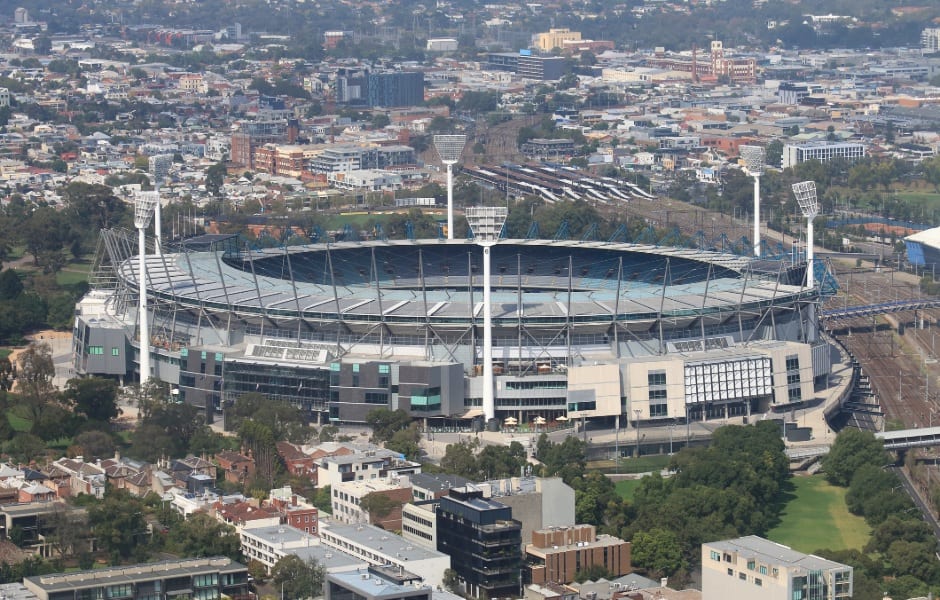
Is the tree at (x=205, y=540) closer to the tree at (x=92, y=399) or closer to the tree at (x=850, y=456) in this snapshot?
the tree at (x=92, y=399)

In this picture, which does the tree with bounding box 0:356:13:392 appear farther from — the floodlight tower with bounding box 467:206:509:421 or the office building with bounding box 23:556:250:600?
the office building with bounding box 23:556:250:600

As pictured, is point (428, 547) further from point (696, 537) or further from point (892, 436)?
point (892, 436)

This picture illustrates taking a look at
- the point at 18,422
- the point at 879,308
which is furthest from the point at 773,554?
the point at 879,308

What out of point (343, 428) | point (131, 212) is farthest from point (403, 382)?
point (131, 212)

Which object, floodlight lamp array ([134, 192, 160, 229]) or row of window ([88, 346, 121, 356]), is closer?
floodlight lamp array ([134, 192, 160, 229])

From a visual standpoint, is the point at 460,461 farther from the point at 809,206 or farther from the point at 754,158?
the point at 754,158

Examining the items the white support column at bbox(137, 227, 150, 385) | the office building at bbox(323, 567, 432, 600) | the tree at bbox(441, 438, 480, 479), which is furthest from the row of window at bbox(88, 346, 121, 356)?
the office building at bbox(323, 567, 432, 600)

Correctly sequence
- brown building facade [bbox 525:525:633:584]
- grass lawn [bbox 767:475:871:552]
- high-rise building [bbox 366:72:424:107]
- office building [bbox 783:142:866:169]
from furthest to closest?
high-rise building [bbox 366:72:424:107], office building [bbox 783:142:866:169], grass lawn [bbox 767:475:871:552], brown building facade [bbox 525:525:633:584]
